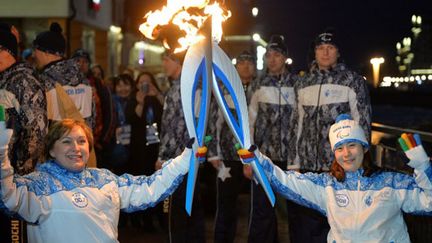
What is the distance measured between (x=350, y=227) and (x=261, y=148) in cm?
176

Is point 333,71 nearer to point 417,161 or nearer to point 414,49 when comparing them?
point 417,161

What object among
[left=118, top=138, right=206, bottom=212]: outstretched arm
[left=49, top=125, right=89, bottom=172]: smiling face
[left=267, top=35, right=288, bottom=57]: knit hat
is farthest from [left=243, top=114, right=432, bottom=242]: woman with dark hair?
[left=267, top=35, right=288, bottom=57]: knit hat

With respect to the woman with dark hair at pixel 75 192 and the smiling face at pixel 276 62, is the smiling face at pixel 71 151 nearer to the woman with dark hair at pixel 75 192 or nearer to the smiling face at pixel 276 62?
the woman with dark hair at pixel 75 192

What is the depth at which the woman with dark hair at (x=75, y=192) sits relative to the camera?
3209 millimetres

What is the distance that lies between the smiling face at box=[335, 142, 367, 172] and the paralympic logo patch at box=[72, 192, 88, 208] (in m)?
1.38

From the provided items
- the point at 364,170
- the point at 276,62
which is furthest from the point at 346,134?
the point at 276,62

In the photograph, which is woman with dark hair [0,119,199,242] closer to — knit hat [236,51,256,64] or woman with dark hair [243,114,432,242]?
woman with dark hair [243,114,432,242]

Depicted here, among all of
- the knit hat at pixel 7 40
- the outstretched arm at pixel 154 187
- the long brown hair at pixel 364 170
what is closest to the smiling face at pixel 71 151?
the outstretched arm at pixel 154 187

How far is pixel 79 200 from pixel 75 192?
0.05 metres

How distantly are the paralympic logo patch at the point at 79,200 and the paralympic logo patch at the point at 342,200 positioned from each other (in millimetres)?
1322

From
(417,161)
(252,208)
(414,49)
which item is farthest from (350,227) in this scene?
(414,49)

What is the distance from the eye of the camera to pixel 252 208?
5039 millimetres

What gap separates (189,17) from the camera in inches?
149

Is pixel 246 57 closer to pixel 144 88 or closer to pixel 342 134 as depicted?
pixel 144 88
